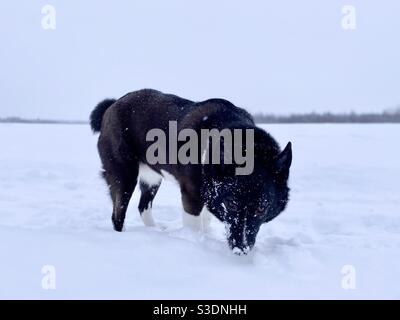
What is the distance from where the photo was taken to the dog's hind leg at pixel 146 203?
20.0 ft

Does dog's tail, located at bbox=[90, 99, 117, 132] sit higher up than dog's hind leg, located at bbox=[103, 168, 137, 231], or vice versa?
dog's tail, located at bbox=[90, 99, 117, 132]

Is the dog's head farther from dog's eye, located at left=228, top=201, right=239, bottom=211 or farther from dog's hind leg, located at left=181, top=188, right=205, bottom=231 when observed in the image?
dog's hind leg, located at left=181, top=188, right=205, bottom=231

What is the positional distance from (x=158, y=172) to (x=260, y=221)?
178 cm

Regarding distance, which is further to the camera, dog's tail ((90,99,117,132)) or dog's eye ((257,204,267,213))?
dog's tail ((90,99,117,132))

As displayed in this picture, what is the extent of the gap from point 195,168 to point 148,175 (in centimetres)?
137

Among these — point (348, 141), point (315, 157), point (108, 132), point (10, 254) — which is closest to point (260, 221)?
point (10, 254)

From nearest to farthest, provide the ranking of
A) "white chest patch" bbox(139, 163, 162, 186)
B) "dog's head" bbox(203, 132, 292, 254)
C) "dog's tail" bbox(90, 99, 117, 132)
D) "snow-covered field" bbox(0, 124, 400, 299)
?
1. "snow-covered field" bbox(0, 124, 400, 299)
2. "dog's head" bbox(203, 132, 292, 254)
3. "white chest patch" bbox(139, 163, 162, 186)
4. "dog's tail" bbox(90, 99, 117, 132)

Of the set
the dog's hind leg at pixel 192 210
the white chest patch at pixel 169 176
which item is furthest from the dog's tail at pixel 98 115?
the dog's hind leg at pixel 192 210

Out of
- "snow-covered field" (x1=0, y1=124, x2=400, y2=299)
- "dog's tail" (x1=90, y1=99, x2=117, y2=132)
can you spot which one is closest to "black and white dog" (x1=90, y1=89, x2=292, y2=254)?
"dog's tail" (x1=90, y1=99, x2=117, y2=132)

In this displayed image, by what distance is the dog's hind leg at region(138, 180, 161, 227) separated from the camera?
6.08 metres

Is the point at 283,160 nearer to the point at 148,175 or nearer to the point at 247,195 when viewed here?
the point at 247,195

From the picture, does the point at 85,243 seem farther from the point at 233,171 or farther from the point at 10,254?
the point at 233,171

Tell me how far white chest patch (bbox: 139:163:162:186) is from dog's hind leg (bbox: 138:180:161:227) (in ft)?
0.22

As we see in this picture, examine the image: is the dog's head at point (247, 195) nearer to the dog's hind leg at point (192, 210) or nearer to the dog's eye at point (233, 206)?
the dog's eye at point (233, 206)
